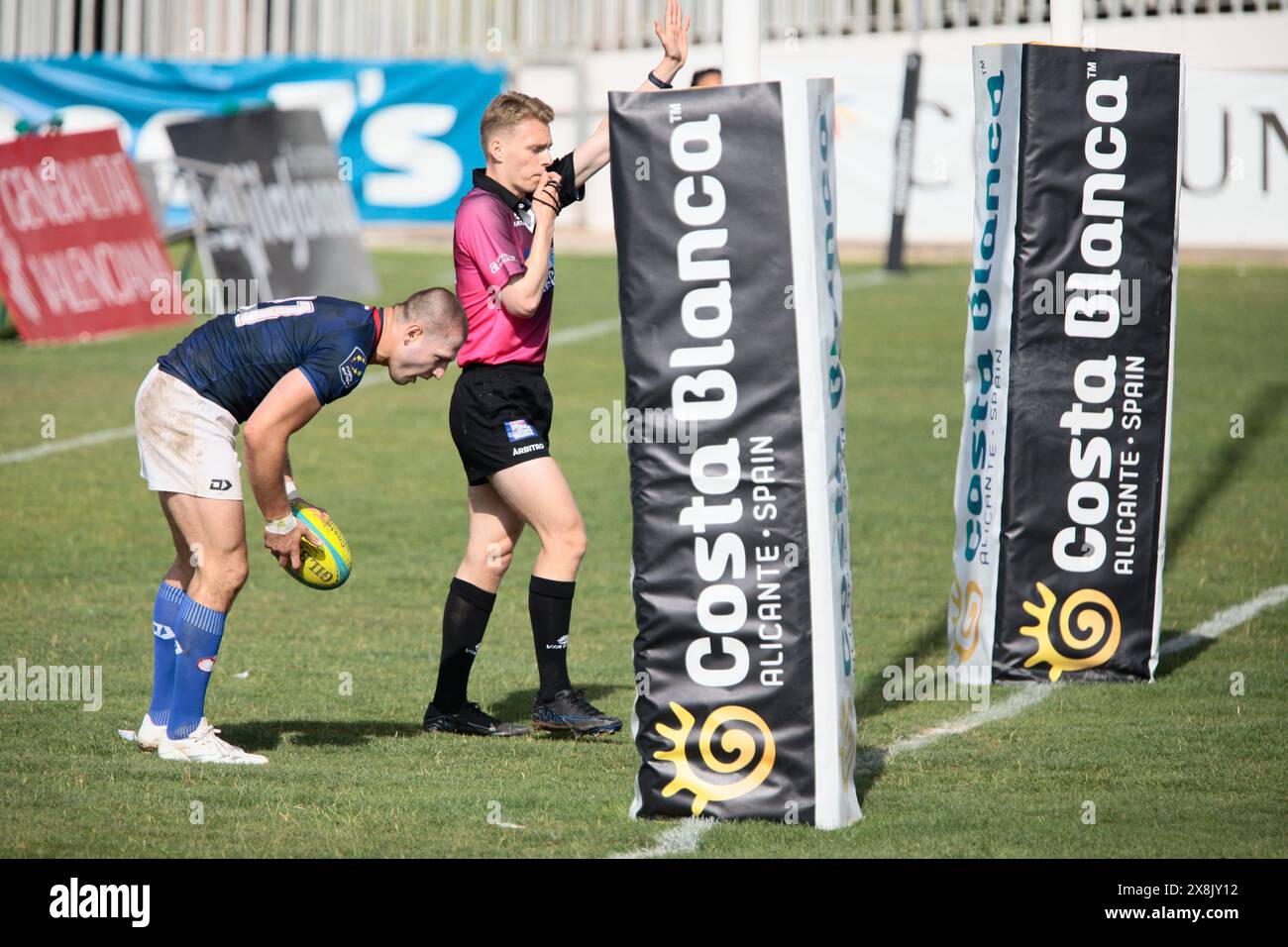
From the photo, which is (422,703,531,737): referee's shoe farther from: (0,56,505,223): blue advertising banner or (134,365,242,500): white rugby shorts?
(0,56,505,223): blue advertising banner

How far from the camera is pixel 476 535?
6.62 meters

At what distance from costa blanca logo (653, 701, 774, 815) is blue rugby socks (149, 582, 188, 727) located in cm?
203

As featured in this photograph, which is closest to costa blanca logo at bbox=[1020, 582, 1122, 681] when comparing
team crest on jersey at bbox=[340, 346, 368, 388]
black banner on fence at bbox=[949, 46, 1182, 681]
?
black banner on fence at bbox=[949, 46, 1182, 681]

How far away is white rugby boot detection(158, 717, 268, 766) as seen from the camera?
6062mm

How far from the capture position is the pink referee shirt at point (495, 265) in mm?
6172

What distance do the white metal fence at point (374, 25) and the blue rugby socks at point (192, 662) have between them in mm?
26169

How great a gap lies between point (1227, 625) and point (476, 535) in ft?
13.8

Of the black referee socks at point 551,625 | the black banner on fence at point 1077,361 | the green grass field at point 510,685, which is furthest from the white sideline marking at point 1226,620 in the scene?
the black referee socks at point 551,625

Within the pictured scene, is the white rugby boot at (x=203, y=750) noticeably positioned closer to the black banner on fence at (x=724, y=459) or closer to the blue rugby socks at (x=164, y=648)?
the blue rugby socks at (x=164, y=648)

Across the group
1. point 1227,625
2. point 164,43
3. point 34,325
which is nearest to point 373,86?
point 164,43

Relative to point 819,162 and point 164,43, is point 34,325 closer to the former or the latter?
point 819,162
